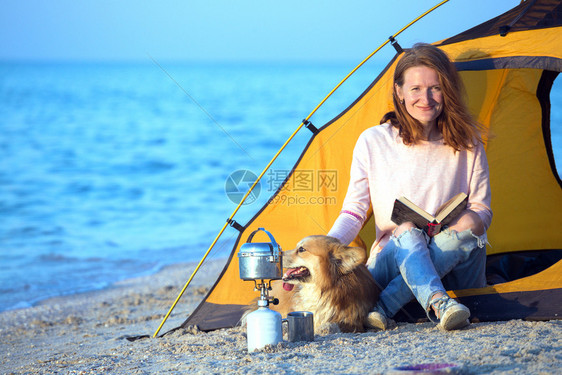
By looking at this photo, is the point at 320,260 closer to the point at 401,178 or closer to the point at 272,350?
the point at 272,350

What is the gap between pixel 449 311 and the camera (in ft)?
8.56

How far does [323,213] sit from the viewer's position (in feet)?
11.8

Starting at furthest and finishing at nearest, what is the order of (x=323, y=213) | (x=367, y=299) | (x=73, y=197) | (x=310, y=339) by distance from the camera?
(x=73, y=197) < (x=323, y=213) < (x=367, y=299) < (x=310, y=339)

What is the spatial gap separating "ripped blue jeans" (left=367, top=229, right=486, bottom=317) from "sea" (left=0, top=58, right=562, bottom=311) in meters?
1.04

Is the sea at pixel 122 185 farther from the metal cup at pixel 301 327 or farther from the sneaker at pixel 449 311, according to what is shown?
the sneaker at pixel 449 311

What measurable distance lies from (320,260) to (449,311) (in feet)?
2.09

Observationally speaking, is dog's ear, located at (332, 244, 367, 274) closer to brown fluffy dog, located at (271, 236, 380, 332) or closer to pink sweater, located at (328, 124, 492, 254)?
brown fluffy dog, located at (271, 236, 380, 332)

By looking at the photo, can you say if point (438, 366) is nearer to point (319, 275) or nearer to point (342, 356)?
point (342, 356)

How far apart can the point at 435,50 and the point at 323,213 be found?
1.13 m

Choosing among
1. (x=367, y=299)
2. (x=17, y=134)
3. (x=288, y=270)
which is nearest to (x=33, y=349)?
(x=288, y=270)

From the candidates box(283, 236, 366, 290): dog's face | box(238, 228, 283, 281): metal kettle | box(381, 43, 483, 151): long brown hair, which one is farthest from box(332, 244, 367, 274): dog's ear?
box(381, 43, 483, 151): long brown hair

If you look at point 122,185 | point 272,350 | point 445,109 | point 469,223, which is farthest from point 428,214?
point 122,185

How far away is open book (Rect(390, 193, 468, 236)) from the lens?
295 centimetres

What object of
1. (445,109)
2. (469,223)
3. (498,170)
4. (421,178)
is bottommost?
(469,223)
